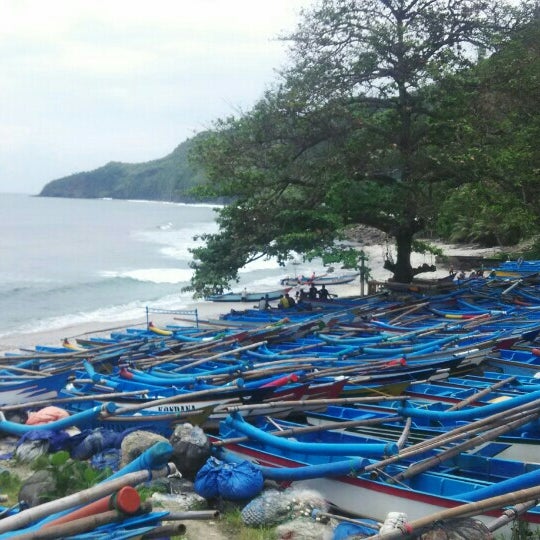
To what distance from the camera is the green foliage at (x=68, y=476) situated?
24.0ft

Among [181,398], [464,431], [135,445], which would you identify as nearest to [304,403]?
[181,398]

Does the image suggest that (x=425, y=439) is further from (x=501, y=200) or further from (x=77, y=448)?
(x=501, y=200)

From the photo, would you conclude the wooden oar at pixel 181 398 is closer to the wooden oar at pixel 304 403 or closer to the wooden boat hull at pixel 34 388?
the wooden oar at pixel 304 403

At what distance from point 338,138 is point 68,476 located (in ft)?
47.9

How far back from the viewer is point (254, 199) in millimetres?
20391

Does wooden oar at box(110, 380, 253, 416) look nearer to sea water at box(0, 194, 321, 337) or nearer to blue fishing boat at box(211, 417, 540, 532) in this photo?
blue fishing boat at box(211, 417, 540, 532)

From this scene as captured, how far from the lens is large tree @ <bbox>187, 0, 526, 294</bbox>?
64.3 feet

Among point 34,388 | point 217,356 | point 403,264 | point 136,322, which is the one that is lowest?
point 136,322

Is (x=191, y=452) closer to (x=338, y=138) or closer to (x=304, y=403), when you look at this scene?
(x=304, y=403)

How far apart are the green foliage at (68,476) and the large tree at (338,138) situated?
39.5ft


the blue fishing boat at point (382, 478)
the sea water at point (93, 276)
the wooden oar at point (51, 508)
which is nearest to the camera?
the wooden oar at point (51, 508)

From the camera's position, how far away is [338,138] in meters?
20.0

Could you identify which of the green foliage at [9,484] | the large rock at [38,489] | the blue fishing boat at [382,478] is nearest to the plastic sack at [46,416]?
the green foliage at [9,484]

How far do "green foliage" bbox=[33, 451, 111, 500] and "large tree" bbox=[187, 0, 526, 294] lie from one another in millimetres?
12032
